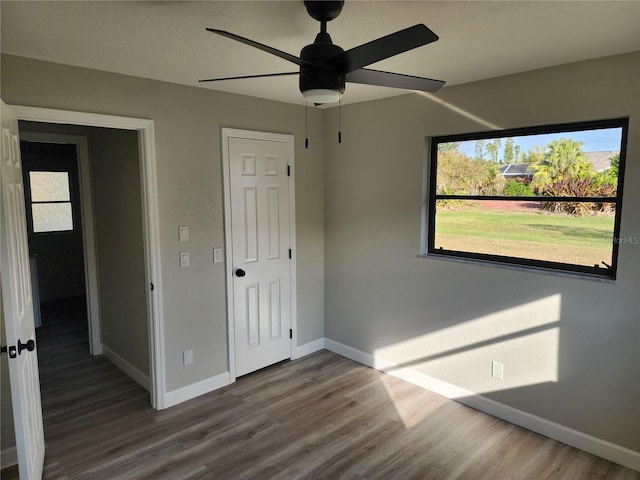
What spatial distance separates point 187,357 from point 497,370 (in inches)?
92.6

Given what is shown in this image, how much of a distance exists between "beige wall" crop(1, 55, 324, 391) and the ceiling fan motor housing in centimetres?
169

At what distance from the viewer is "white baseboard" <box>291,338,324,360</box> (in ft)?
13.5

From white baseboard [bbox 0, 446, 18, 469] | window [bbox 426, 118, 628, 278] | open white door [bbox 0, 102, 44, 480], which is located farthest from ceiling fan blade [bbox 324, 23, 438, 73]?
white baseboard [bbox 0, 446, 18, 469]

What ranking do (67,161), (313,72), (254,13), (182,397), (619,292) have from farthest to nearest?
(67,161)
(182,397)
(619,292)
(254,13)
(313,72)

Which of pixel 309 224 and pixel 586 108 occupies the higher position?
pixel 586 108

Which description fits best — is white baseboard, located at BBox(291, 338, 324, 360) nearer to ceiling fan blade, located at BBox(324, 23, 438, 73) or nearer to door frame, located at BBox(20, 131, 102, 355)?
door frame, located at BBox(20, 131, 102, 355)

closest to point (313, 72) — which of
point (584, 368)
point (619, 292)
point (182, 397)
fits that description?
point (619, 292)

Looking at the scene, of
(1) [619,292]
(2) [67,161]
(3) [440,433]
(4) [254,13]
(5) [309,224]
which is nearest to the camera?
(4) [254,13]

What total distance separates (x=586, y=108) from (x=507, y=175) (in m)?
0.63

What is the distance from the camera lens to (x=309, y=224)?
4.07m

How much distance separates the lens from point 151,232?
9.82ft

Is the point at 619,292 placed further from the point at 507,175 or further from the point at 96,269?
the point at 96,269

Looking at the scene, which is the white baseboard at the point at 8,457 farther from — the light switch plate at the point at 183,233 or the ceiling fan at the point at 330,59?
the ceiling fan at the point at 330,59

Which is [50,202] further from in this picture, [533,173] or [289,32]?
[533,173]
